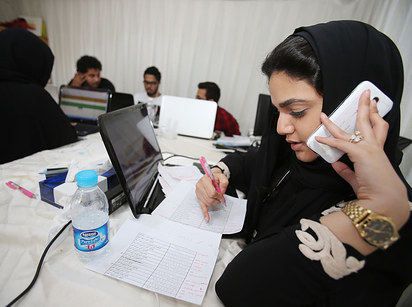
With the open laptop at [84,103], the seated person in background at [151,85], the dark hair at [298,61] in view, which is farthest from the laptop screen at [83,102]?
the dark hair at [298,61]

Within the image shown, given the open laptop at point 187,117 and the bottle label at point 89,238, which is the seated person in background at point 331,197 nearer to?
the bottle label at point 89,238

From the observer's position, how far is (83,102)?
1.91m

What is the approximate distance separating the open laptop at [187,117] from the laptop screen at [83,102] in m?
0.60

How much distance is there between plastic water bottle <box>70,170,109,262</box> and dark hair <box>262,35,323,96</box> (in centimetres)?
57

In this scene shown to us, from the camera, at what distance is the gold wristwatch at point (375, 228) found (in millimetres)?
342

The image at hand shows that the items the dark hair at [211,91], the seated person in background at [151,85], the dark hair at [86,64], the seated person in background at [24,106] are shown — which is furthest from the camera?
the seated person in background at [151,85]

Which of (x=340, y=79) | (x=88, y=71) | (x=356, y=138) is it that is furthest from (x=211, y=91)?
(x=356, y=138)

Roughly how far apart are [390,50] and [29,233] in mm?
1058

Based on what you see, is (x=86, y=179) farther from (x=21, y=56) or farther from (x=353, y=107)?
(x=21, y=56)

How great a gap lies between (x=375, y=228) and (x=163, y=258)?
1.46 feet

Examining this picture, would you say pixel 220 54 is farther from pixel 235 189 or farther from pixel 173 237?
pixel 173 237

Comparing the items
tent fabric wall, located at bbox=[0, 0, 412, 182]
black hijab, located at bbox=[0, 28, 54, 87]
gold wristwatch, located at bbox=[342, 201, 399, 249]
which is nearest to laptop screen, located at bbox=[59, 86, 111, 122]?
black hijab, located at bbox=[0, 28, 54, 87]

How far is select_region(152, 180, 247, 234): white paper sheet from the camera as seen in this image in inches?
24.6

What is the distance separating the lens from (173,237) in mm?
548
